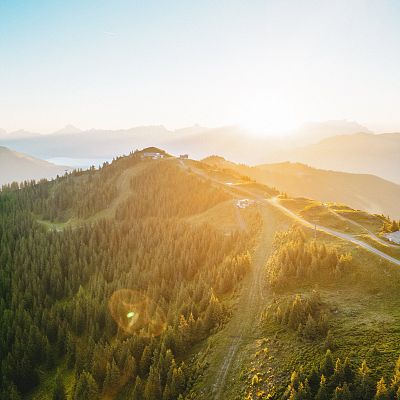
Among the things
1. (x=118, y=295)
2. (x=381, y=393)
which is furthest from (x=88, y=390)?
(x=381, y=393)

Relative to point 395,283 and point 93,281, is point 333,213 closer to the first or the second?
point 395,283

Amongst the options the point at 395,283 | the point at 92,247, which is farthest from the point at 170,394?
the point at 92,247

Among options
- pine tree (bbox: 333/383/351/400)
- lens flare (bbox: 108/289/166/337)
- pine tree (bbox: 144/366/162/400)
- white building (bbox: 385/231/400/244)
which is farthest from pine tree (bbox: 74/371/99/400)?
white building (bbox: 385/231/400/244)

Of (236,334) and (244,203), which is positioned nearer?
(236,334)

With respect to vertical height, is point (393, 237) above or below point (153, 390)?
above

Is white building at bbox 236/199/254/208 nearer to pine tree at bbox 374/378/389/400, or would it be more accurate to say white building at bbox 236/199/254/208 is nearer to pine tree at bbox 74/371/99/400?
pine tree at bbox 74/371/99/400

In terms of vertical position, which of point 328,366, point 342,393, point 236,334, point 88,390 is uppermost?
point 342,393

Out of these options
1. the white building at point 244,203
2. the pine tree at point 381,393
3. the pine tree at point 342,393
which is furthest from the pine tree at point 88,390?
the white building at point 244,203

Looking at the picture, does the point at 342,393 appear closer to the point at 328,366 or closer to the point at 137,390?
the point at 328,366
